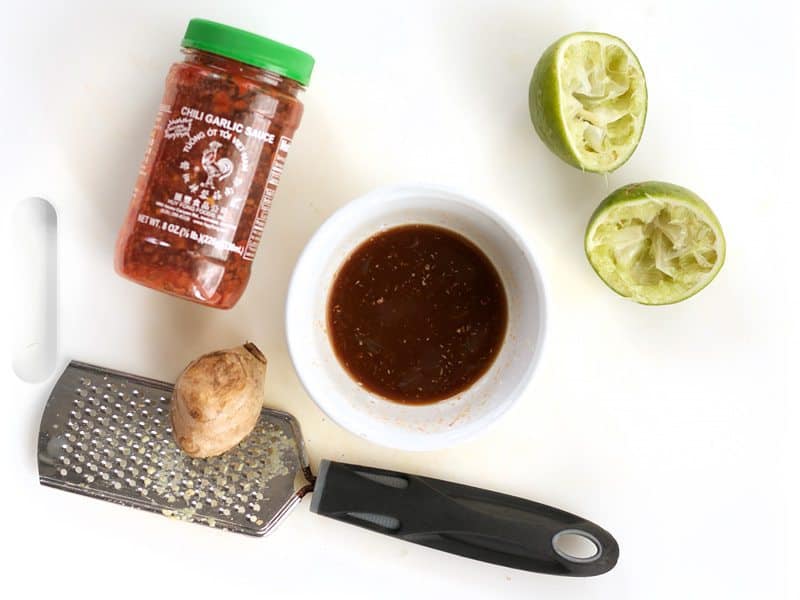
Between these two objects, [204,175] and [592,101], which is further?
[592,101]

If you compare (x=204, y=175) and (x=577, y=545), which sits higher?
(x=204, y=175)

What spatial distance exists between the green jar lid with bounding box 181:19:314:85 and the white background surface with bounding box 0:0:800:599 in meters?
0.17

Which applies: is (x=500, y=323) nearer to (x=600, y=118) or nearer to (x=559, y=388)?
(x=559, y=388)

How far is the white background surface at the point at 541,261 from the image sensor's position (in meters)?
1.11

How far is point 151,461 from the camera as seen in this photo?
3.56 feet

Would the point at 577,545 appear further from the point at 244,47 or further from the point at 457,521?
the point at 244,47

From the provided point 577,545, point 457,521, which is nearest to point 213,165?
point 457,521

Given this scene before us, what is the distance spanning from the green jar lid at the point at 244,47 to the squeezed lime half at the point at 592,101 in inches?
14.0

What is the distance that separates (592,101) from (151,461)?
0.87 meters

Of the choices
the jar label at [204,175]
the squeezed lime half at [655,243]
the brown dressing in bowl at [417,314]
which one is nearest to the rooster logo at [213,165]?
the jar label at [204,175]

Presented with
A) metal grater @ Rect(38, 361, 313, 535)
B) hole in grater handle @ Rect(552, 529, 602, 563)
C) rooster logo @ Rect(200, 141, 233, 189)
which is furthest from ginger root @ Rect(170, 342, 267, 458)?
hole in grater handle @ Rect(552, 529, 602, 563)

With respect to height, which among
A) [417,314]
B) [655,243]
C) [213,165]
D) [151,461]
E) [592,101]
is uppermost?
[592,101]

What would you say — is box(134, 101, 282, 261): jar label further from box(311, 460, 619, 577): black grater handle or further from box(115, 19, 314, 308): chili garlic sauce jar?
box(311, 460, 619, 577): black grater handle

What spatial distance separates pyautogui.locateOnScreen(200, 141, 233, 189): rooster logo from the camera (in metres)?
0.93
